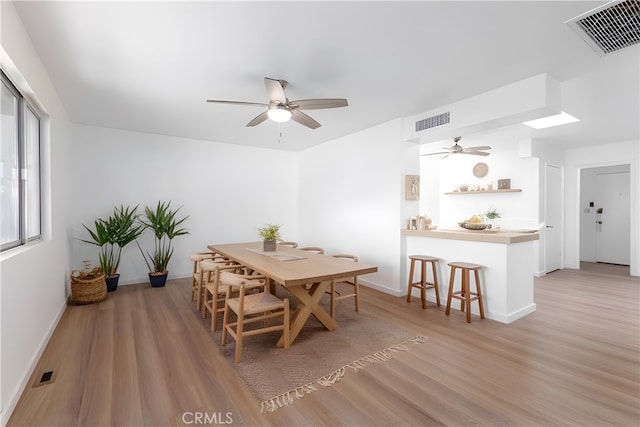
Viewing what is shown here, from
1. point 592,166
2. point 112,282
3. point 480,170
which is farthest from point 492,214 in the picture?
point 112,282

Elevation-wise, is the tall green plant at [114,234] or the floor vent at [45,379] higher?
the tall green plant at [114,234]

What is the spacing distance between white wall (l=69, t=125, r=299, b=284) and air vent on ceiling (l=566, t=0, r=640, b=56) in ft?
16.7

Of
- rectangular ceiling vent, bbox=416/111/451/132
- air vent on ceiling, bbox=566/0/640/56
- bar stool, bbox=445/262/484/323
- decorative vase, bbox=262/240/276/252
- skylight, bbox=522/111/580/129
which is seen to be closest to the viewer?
air vent on ceiling, bbox=566/0/640/56

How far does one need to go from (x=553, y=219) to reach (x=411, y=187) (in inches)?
156

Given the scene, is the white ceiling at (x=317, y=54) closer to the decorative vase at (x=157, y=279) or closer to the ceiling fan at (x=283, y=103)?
the ceiling fan at (x=283, y=103)

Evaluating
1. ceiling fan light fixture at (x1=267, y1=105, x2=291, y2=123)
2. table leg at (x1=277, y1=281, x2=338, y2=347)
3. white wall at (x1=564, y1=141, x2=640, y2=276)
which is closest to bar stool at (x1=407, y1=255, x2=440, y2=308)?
table leg at (x1=277, y1=281, x2=338, y2=347)

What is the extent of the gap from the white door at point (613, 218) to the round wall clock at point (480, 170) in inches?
124

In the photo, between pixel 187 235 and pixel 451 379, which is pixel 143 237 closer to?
pixel 187 235

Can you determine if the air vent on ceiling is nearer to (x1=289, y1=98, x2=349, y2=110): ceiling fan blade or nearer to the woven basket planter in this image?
(x1=289, y1=98, x2=349, y2=110): ceiling fan blade

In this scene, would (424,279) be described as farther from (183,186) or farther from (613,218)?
(613,218)

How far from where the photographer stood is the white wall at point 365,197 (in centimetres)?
430

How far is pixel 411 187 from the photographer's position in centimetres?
431

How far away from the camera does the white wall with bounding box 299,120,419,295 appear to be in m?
4.30

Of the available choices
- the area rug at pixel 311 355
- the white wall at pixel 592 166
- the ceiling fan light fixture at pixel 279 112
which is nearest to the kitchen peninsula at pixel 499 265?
the area rug at pixel 311 355
